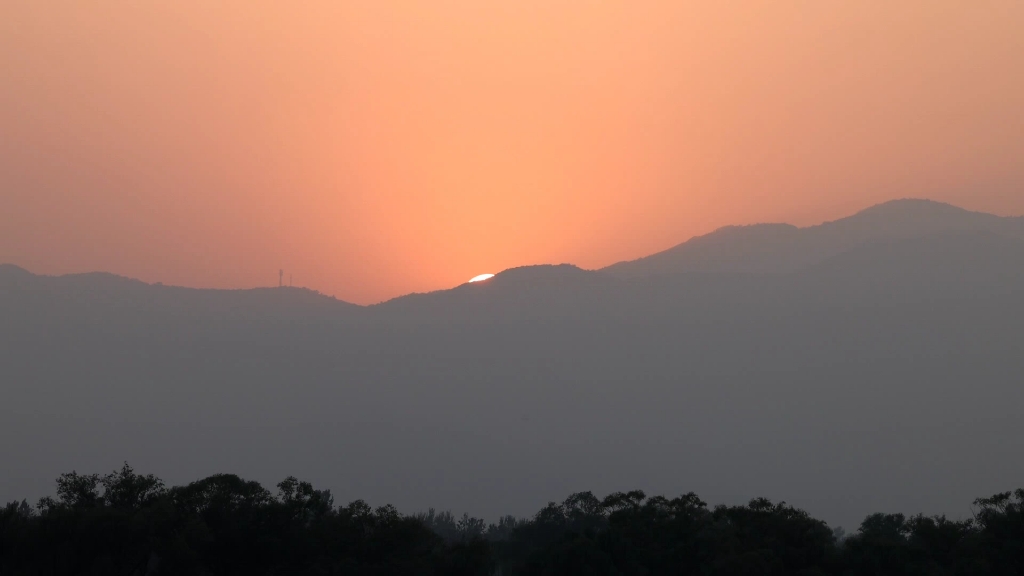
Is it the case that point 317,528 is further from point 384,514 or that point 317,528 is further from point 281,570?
point 384,514

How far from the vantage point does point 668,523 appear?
247 feet

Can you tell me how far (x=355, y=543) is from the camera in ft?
219

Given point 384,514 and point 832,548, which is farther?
point 384,514

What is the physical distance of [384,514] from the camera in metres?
75.4

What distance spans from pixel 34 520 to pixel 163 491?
12.0m

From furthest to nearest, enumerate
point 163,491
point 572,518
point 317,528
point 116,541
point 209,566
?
point 572,518 < point 163,491 < point 317,528 < point 209,566 < point 116,541

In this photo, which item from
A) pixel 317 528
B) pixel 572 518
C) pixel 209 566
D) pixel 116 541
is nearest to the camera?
pixel 116 541

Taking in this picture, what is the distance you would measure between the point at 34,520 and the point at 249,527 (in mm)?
12655

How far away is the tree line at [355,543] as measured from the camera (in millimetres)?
58562

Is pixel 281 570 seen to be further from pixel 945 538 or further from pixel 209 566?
pixel 945 538

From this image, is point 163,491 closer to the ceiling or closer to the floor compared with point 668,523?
closer to the ceiling

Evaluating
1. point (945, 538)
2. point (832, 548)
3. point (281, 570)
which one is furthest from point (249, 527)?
point (945, 538)

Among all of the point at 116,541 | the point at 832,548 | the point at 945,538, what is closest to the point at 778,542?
the point at 832,548

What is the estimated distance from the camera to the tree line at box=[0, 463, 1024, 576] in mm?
58562
